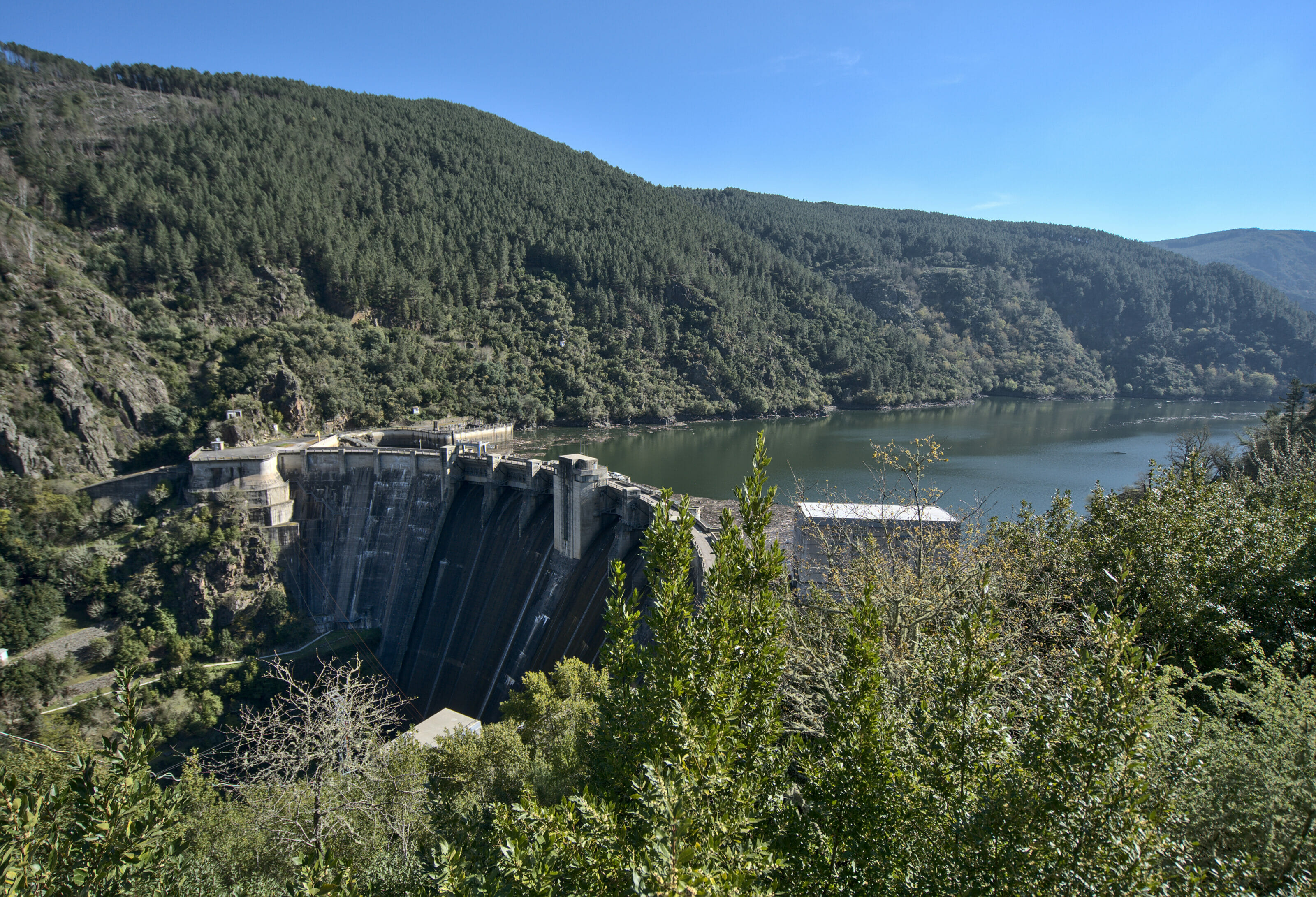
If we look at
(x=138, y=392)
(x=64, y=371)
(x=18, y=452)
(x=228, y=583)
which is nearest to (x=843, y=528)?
(x=228, y=583)

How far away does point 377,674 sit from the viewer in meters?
29.2

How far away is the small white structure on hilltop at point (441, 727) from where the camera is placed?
17.3m

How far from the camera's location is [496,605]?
26547 millimetres

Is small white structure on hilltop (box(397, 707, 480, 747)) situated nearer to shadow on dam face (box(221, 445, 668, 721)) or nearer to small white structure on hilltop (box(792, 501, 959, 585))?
shadow on dam face (box(221, 445, 668, 721))

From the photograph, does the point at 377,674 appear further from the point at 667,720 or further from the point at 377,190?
A: the point at 377,190

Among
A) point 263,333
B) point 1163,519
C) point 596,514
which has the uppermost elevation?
point 263,333

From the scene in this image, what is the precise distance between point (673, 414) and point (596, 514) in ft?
205

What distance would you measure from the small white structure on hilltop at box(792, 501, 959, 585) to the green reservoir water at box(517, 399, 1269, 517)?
1076cm

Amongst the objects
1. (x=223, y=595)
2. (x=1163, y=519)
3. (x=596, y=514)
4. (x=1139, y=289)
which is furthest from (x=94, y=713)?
(x=1139, y=289)

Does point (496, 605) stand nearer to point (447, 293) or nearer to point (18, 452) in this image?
point (18, 452)

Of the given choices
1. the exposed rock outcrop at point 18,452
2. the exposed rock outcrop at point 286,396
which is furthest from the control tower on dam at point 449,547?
the exposed rock outcrop at point 286,396

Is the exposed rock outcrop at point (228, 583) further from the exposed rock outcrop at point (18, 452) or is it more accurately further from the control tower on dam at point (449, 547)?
the exposed rock outcrop at point (18, 452)

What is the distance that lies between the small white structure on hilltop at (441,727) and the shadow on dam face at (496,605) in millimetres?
2313

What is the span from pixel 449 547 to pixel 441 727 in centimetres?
1299
